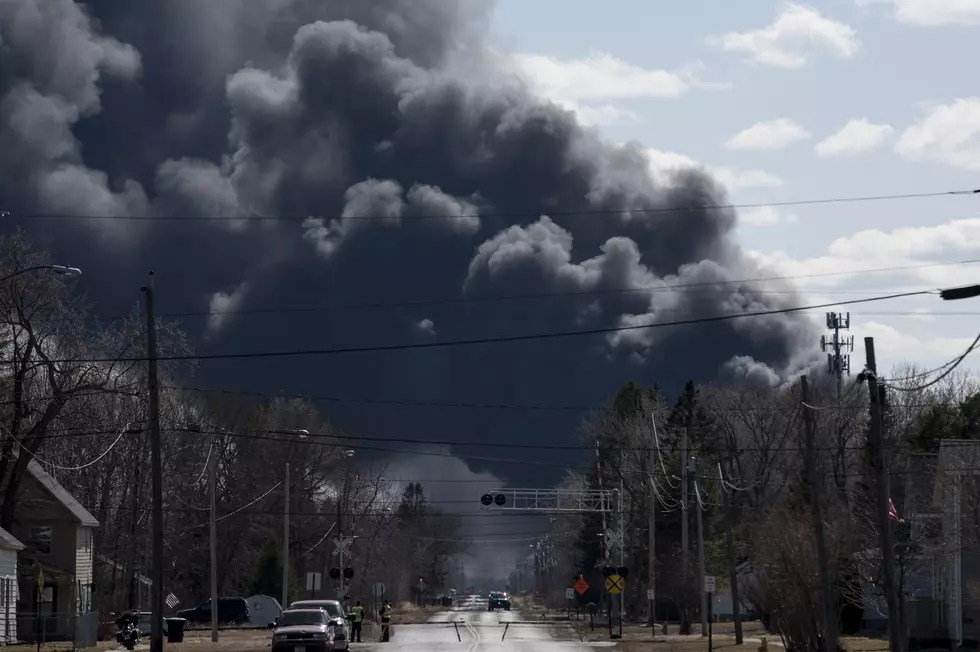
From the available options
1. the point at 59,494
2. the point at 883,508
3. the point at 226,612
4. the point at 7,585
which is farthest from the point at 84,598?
the point at 883,508

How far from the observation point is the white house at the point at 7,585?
53.2m

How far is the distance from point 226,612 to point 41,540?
69.9ft

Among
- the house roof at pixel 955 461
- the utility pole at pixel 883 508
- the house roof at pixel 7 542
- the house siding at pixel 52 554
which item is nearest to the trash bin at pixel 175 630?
the house siding at pixel 52 554

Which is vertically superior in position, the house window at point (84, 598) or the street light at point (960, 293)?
the street light at point (960, 293)

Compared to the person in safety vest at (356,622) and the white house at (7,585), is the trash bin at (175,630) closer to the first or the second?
the white house at (7,585)

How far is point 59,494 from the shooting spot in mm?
62094

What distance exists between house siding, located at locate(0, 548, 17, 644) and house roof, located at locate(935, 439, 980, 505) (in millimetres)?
34501

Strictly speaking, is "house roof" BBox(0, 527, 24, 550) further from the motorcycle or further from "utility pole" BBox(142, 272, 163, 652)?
"utility pole" BBox(142, 272, 163, 652)

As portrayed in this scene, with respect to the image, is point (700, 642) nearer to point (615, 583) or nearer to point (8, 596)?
point (615, 583)

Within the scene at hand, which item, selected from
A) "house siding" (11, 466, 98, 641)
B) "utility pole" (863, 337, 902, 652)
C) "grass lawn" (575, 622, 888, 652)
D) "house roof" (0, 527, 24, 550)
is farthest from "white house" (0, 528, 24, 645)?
"utility pole" (863, 337, 902, 652)

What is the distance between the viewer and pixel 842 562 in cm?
4975

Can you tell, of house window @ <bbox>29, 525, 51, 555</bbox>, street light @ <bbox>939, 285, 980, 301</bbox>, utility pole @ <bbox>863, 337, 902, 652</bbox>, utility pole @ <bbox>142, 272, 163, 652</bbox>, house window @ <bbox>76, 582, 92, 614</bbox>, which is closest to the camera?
street light @ <bbox>939, 285, 980, 301</bbox>

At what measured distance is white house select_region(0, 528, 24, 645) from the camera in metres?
53.2

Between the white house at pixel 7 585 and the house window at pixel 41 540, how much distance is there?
24.6ft
